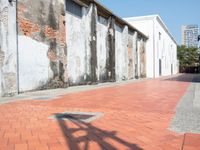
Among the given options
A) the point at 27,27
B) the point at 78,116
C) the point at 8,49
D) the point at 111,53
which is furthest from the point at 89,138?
the point at 111,53

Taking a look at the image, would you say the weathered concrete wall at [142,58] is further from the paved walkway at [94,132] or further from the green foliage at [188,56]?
the green foliage at [188,56]

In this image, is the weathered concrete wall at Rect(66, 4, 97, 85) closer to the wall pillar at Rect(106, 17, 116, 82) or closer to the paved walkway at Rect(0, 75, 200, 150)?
the wall pillar at Rect(106, 17, 116, 82)

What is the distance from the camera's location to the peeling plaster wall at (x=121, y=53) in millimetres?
24380

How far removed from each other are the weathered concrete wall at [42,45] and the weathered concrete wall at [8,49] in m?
0.64

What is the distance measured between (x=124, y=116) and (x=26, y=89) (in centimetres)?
620

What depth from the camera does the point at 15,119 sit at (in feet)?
17.9

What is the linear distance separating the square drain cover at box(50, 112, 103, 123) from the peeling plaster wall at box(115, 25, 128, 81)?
17845 millimetres

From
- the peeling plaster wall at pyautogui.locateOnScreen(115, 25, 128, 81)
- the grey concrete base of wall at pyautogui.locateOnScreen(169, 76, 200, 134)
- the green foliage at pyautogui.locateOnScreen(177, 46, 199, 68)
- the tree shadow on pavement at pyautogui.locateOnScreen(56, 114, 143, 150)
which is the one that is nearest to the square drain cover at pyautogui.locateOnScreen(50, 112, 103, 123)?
the tree shadow on pavement at pyautogui.locateOnScreen(56, 114, 143, 150)

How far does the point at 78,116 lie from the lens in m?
5.79

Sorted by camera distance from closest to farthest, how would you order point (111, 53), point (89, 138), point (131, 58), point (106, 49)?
1. point (89, 138)
2. point (106, 49)
3. point (111, 53)
4. point (131, 58)

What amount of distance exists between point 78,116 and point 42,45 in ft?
23.1

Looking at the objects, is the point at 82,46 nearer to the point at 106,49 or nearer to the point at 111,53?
the point at 106,49

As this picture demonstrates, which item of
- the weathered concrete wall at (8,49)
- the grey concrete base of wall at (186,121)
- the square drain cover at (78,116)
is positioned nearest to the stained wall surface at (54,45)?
the weathered concrete wall at (8,49)

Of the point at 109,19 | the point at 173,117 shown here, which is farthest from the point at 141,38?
the point at 173,117
